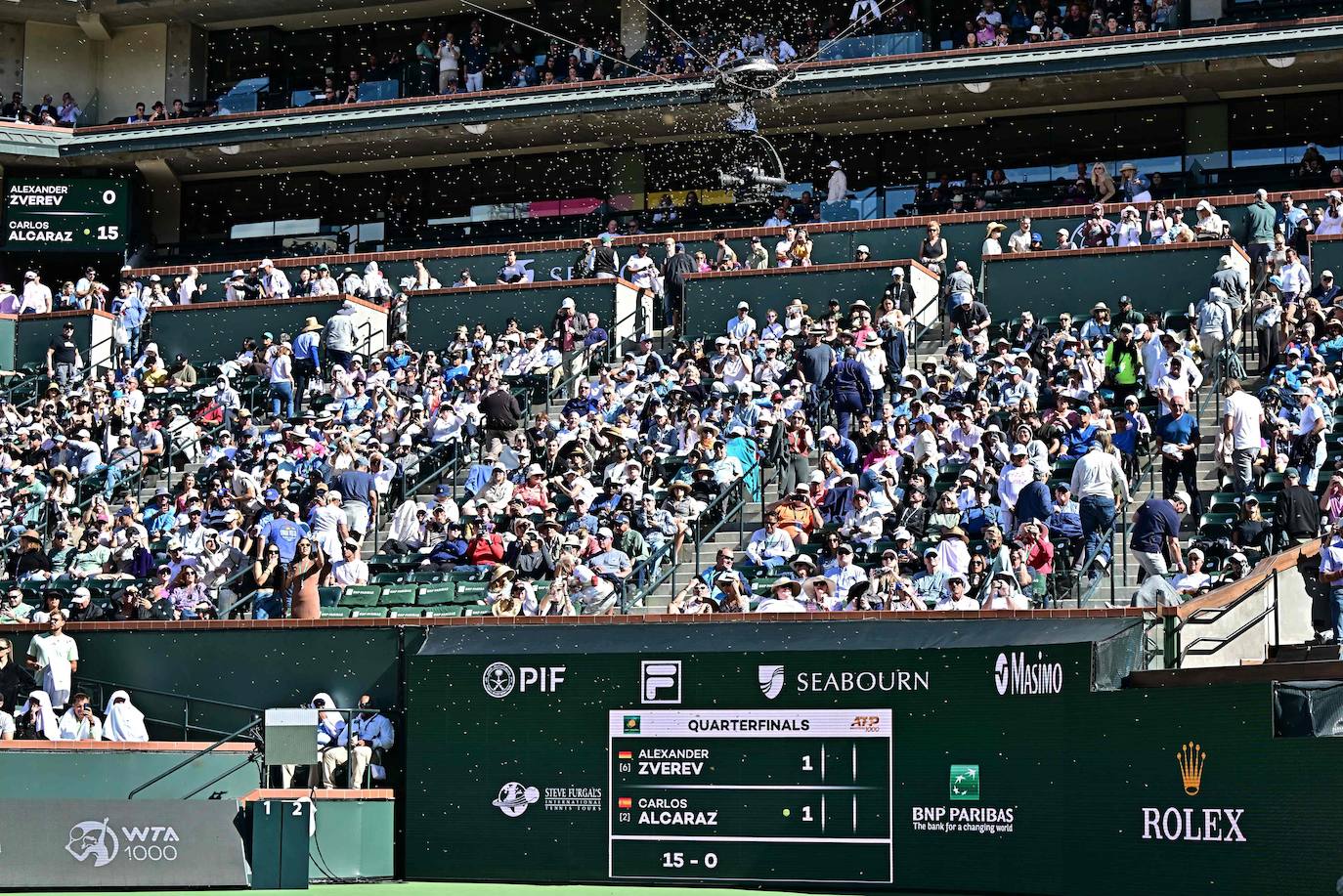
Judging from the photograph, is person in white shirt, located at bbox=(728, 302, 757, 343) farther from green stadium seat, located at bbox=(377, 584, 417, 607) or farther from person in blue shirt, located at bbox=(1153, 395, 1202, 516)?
person in blue shirt, located at bbox=(1153, 395, 1202, 516)

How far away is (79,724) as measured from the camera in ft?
71.5

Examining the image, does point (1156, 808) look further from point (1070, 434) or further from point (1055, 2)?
point (1055, 2)

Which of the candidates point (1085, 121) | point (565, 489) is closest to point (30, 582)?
point (565, 489)

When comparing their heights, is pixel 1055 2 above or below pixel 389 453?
above

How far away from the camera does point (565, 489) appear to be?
79.5 ft

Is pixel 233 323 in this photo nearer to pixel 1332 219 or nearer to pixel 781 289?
pixel 781 289

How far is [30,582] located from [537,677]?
8643 mm

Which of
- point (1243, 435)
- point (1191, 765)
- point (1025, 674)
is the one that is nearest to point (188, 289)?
point (1243, 435)

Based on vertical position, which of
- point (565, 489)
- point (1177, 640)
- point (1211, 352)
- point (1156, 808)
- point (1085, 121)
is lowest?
point (1156, 808)

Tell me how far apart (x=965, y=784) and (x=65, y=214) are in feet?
99.3

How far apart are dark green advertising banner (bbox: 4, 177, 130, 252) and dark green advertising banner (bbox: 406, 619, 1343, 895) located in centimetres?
2481

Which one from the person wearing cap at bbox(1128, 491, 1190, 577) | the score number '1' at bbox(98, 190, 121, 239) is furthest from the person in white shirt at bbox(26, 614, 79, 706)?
the score number '1' at bbox(98, 190, 121, 239)

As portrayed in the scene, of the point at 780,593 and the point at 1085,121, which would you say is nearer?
the point at 780,593

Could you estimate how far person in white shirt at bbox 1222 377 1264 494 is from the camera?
70.6 feet
